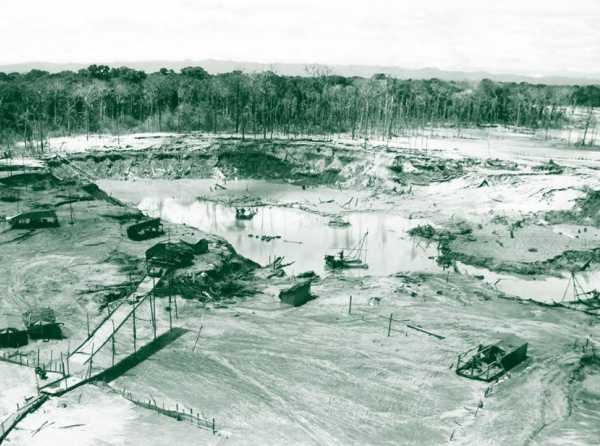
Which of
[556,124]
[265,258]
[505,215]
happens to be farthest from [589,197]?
[556,124]

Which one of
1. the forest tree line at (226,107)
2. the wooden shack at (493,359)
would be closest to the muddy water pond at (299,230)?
the wooden shack at (493,359)

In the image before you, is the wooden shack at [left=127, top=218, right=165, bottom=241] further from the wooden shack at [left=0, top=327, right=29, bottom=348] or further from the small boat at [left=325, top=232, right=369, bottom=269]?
the wooden shack at [left=0, top=327, right=29, bottom=348]

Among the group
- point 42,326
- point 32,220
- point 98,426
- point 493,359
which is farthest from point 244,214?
point 98,426

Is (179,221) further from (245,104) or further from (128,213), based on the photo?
(245,104)

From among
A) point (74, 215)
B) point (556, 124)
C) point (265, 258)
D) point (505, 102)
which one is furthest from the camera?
point (505, 102)

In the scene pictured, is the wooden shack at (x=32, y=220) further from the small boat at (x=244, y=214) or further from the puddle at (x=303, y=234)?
the small boat at (x=244, y=214)

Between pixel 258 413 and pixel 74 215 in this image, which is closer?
pixel 258 413
